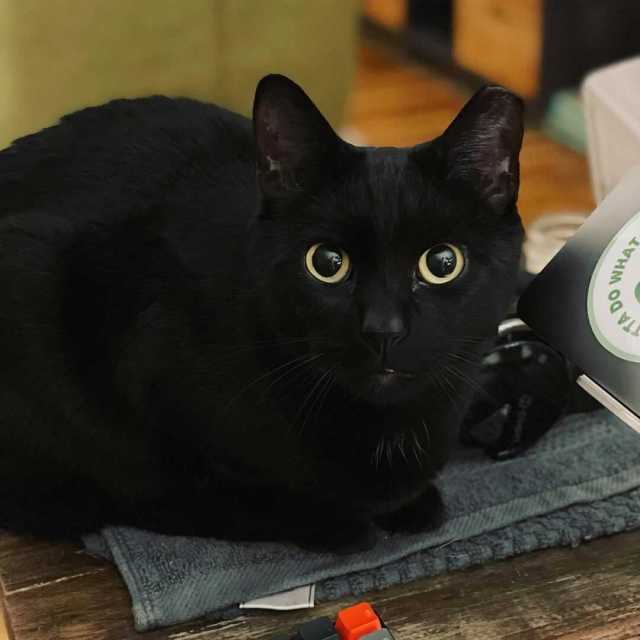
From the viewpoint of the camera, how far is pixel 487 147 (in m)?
0.72

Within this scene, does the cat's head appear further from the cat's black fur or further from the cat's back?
the cat's back

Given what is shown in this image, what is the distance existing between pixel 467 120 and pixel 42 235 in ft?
1.28

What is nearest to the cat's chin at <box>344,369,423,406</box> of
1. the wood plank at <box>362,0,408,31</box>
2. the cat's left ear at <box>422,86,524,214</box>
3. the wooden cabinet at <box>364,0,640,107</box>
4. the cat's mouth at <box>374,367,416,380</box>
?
the cat's mouth at <box>374,367,416,380</box>

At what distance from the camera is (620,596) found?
32.5 inches

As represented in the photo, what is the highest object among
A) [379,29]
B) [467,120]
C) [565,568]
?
[467,120]

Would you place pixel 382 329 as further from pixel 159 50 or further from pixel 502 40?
pixel 502 40

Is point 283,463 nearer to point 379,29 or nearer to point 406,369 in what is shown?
point 406,369

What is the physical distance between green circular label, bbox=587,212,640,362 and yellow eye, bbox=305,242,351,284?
0.78 feet

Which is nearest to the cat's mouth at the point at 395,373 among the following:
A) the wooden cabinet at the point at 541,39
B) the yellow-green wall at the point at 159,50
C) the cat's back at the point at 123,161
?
the cat's back at the point at 123,161

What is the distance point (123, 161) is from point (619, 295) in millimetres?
455

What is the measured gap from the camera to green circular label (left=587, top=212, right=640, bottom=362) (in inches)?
30.8

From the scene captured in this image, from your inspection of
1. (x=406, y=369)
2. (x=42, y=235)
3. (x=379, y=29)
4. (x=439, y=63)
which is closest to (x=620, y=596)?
(x=406, y=369)

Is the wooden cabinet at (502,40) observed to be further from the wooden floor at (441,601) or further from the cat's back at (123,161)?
the wooden floor at (441,601)

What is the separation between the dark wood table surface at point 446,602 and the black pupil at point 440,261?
30 centimetres
